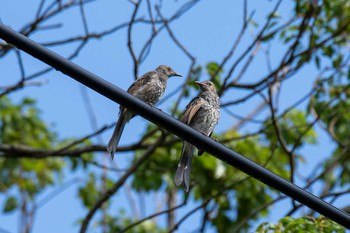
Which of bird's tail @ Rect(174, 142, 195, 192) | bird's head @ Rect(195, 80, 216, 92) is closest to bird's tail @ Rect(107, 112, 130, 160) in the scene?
bird's tail @ Rect(174, 142, 195, 192)

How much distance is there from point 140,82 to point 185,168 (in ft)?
4.52

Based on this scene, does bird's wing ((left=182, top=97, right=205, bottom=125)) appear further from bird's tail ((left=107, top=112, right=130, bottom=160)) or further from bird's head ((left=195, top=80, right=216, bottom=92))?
bird's tail ((left=107, top=112, right=130, bottom=160))

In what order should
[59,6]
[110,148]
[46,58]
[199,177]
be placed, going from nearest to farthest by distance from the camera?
[46,58] < [110,148] < [59,6] < [199,177]

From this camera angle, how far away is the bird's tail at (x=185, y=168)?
20.0 ft

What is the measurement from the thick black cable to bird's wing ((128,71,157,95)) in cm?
311

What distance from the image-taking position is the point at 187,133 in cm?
428

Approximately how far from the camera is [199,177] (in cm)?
1069

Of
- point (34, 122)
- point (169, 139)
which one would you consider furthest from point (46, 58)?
point (34, 122)

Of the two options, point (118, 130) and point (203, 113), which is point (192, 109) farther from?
point (118, 130)

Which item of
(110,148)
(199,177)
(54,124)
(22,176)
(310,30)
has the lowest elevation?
(110,148)

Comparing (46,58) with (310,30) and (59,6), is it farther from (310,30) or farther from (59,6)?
(310,30)

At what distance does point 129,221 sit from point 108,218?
461 millimetres

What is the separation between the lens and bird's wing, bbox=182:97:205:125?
7.00m

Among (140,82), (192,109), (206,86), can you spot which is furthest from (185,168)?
(206,86)
